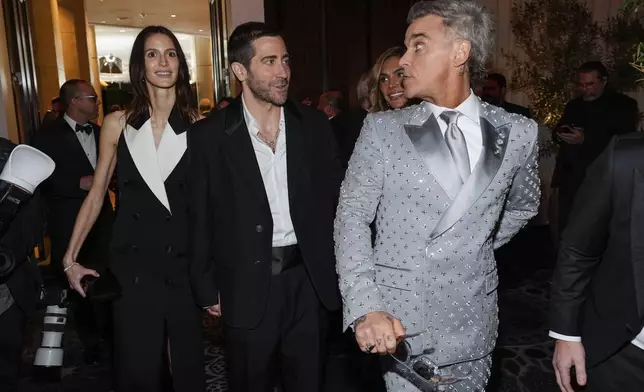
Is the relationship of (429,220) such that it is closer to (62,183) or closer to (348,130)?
(348,130)

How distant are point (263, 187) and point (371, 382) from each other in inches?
72.3

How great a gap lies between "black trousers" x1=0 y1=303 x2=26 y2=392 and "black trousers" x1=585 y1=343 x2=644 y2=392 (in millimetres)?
2018

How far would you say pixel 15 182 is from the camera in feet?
6.75

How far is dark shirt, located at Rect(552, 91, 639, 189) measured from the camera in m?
5.27

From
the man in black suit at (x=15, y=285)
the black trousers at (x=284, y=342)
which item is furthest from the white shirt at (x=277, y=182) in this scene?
the man in black suit at (x=15, y=285)

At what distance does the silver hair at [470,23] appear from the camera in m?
1.79

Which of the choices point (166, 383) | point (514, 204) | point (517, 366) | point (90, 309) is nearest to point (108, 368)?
point (90, 309)

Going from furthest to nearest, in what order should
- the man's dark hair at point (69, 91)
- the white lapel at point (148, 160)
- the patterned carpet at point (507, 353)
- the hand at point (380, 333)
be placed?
1. the man's dark hair at point (69, 91)
2. the patterned carpet at point (507, 353)
3. the white lapel at point (148, 160)
4. the hand at point (380, 333)

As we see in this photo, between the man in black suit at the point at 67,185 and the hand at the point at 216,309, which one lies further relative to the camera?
the man in black suit at the point at 67,185

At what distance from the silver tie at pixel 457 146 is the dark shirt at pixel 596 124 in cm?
402

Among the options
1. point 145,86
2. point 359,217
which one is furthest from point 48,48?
point 359,217

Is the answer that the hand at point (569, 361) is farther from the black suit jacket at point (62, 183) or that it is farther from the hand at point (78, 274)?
the black suit jacket at point (62, 183)

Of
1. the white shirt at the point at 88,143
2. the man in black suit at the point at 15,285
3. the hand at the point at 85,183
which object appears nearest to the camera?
the man in black suit at the point at 15,285

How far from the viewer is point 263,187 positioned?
2355 mm
